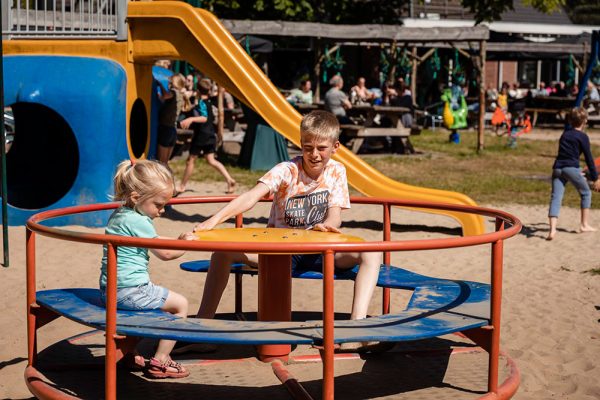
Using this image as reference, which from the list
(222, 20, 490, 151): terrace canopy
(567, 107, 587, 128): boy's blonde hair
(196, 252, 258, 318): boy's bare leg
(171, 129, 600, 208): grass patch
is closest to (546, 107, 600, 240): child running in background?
(567, 107, 587, 128): boy's blonde hair

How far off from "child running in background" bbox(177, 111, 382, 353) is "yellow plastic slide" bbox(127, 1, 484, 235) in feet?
15.3

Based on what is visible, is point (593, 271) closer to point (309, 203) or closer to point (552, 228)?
point (552, 228)

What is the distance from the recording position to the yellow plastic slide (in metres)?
9.91

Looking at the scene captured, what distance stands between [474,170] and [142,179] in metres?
12.3

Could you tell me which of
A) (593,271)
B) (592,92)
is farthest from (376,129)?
(592,92)

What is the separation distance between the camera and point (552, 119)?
30.1 meters

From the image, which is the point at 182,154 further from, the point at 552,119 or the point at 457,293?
the point at 552,119

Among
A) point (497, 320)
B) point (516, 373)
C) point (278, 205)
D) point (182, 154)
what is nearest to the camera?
point (497, 320)

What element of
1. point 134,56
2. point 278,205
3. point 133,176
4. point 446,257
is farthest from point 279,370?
point 134,56

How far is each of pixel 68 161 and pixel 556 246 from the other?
5641 millimetres

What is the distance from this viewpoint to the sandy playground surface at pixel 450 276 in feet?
15.9

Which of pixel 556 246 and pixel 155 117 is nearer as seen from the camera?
pixel 556 246

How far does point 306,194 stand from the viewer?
5.14m

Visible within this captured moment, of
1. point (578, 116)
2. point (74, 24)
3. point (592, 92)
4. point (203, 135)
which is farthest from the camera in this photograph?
point (592, 92)
